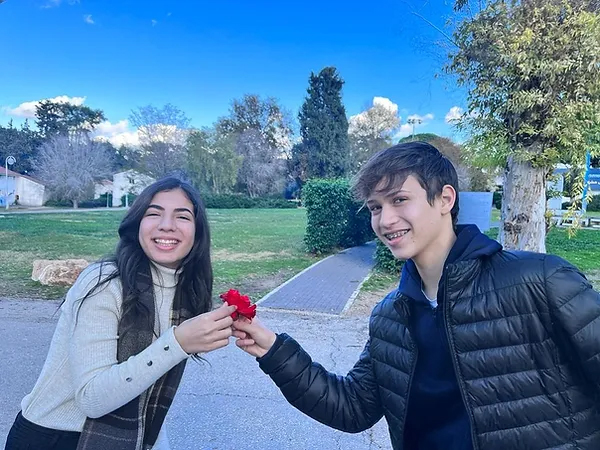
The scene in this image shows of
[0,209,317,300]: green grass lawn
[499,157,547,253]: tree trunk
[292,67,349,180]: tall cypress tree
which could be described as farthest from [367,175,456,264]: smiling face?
[292,67,349,180]: tall cypress tree

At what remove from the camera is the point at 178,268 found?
1592mm

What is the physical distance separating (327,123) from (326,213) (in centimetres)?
3675

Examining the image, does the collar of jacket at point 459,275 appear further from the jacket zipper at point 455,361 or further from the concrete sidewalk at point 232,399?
the concrete sidewalk at point 232,399

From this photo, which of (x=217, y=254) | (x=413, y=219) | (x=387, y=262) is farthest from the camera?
(x=217, y=254)

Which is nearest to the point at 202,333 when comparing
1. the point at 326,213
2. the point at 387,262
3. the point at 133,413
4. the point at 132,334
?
the point at 132,334

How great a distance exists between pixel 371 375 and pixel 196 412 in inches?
95.3

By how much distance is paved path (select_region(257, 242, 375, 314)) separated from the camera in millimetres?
7439

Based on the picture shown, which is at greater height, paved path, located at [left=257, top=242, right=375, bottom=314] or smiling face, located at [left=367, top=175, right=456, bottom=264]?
smiling face, located at [left=367, top=175, right=456, bottom=264]

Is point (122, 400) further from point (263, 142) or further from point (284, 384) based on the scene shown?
point (263, 142)

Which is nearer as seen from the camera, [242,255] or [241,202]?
[242,255]

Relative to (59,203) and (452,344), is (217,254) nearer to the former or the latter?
(452,344)

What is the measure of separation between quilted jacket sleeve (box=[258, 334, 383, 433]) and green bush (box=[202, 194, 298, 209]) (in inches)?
1698

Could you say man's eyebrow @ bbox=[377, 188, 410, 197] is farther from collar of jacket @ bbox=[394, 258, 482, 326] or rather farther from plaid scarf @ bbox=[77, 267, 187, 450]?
plaid scarf @ bbox=[77, 267, 187, 450]

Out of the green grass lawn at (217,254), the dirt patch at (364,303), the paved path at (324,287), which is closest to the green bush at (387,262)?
the paved path at (324,287)
